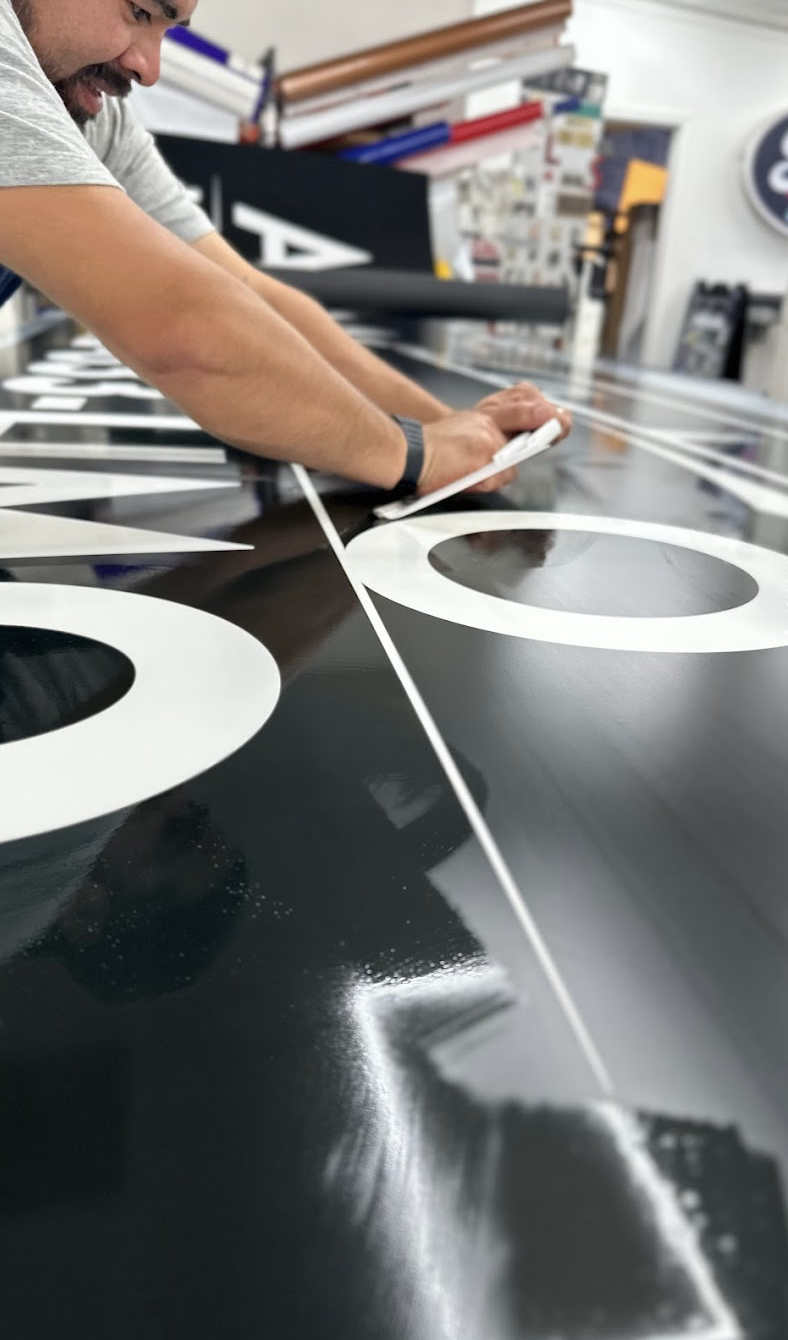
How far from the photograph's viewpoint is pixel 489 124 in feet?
16.6

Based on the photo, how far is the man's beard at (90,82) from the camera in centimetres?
98

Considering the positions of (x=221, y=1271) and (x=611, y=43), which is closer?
(x=221, y=1271)

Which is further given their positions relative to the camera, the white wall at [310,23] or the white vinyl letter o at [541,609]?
the white wall at [310,23]

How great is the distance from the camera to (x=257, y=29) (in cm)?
542

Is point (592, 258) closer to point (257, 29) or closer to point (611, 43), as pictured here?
point (611, 43)

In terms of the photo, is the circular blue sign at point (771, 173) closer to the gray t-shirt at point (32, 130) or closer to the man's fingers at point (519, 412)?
A: the man's fingers at point (519, 412)

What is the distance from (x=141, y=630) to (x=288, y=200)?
14.3ft

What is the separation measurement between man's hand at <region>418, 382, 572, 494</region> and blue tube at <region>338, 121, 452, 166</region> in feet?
13.4

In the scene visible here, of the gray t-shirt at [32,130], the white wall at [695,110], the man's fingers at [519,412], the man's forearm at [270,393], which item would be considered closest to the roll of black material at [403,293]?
the man's fingers at [519,412]

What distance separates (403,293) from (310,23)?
2.45 meters

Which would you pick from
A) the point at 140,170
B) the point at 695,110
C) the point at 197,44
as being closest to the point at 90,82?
the point at 140,170

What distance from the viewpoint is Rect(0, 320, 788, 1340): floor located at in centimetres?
30

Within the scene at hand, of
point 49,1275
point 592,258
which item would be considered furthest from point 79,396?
point 592,258

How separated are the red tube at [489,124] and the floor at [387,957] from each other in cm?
493
